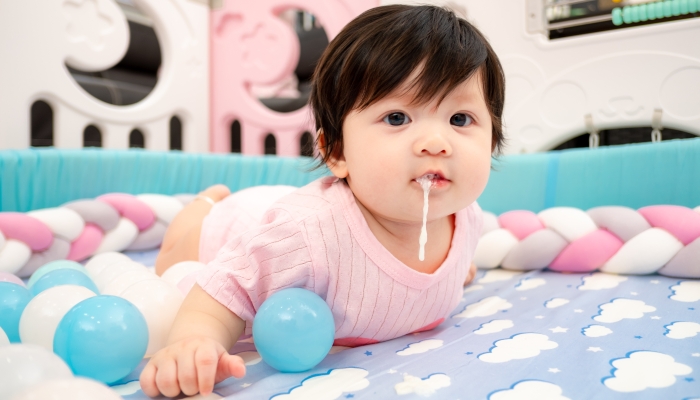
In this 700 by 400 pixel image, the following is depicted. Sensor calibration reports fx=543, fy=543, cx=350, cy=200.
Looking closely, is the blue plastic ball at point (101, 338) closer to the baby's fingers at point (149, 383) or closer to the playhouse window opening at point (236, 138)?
the baby's fingers at point (149, 383)

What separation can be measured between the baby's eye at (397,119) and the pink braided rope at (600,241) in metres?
0.51

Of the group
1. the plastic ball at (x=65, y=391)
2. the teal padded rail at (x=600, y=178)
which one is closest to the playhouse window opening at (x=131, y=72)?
the teal padded rail at (x=600, y=178)

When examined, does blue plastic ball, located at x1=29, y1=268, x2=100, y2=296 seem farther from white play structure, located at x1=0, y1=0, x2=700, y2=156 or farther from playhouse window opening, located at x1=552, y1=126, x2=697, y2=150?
playhouse window opening, located at x1=552, y1=126, x2=697, y2=150

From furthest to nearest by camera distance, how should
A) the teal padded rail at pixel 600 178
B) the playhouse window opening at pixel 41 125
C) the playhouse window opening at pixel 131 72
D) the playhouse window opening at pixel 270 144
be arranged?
the playhouse window opening at pixel 270 144, the playhouse window opening at pixel 131 72, the playhouse window opening at pixel 41 125, the teal padded rail at pixel 600 178

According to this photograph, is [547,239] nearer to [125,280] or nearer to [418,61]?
[418,61]

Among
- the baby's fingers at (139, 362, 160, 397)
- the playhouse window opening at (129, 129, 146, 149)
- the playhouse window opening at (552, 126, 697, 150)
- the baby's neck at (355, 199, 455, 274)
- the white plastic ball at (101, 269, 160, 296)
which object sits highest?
the playhouse window opening at (552, 126, 697, 150)

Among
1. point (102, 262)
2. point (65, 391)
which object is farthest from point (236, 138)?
point (65, 391)

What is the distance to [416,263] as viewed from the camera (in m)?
0.69

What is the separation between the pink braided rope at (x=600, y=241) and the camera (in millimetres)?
908

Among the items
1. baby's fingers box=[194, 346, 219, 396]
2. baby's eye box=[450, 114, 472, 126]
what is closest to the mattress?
baby's fingers box=[194, 346, 219, 396]

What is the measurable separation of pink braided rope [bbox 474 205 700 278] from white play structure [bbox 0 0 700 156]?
42 cm

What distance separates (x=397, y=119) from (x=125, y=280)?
0.41m

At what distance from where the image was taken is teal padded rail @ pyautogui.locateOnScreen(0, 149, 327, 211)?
116cm

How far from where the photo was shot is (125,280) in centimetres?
71
